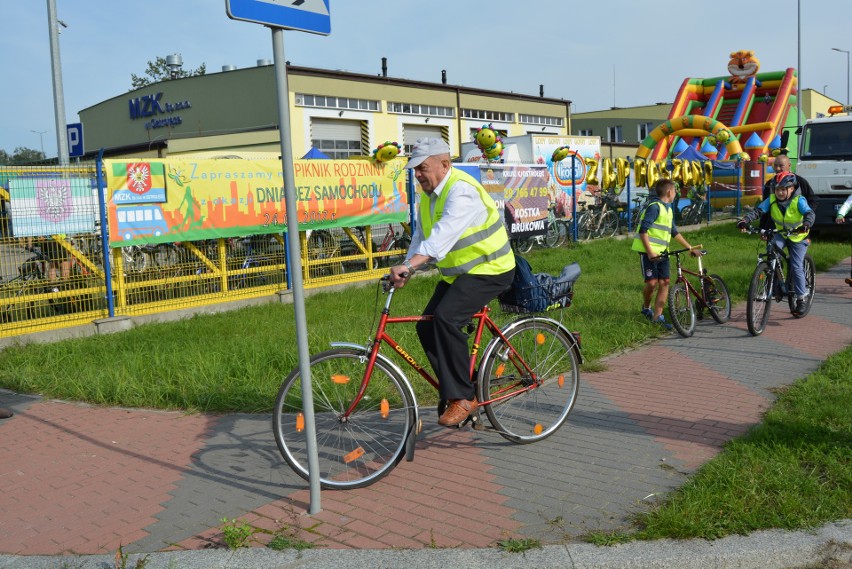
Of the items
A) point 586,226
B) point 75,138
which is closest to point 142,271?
point 75,138

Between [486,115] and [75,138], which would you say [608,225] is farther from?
[486,115]

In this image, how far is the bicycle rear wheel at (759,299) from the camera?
8180 millimetres

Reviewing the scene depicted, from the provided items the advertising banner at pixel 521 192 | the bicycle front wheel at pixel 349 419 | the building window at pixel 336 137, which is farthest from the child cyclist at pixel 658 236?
A: the building window at pixel 336 137

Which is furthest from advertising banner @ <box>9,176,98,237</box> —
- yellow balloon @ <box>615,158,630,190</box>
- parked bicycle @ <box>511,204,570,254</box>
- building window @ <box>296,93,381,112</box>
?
building window @ <box>296,93,381,112</box>

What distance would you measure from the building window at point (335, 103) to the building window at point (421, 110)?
4.18 ft

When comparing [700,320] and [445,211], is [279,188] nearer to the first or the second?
[700,320]

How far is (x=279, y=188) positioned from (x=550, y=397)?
7540mm

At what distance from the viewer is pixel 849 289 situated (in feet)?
37.5

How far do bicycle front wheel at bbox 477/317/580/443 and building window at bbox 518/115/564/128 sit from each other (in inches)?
1724

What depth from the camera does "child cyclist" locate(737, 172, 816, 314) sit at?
8.79 m

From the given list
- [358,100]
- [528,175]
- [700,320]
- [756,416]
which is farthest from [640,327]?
[358,100]

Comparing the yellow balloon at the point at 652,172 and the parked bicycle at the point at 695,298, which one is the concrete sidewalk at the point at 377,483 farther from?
the yellow balloon at the point at 652,172

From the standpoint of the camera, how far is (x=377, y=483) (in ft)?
14.8

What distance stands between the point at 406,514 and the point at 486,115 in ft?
138
